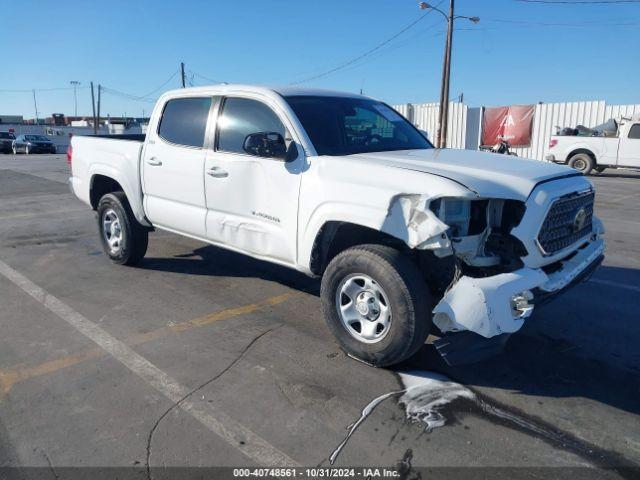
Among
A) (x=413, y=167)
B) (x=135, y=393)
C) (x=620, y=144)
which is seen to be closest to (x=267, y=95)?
(x=413, y=167)

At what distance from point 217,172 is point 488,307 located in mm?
2743

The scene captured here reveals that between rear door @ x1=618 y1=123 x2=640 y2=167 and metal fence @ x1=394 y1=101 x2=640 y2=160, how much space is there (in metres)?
2.86

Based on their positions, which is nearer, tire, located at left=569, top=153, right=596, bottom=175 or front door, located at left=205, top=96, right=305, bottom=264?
front door, located at left=205, top=96, right=305, bottom=264

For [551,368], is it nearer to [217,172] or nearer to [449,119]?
[217,172]

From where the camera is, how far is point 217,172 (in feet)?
15.5

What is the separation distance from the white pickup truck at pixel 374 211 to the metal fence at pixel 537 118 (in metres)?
19.7

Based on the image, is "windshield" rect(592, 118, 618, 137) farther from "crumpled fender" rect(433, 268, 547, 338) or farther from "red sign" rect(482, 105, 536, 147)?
"crumpled fender" rect(433, 268, 547, 338)

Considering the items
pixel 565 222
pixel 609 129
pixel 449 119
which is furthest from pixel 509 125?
pixel 565 222

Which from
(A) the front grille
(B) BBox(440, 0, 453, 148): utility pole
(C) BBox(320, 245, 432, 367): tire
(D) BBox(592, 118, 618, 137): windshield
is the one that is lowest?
(C) BBox(320, 245, 432, 367): tire

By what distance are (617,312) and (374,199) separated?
293 cm

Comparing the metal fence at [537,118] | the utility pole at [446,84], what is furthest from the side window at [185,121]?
the utility pole at [446,84]

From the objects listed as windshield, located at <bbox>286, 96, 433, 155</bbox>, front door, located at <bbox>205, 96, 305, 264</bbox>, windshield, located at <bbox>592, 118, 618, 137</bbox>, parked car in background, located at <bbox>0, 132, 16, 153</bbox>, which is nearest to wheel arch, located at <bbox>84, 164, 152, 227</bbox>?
front door, located at <bbox>205, 96, 305, 264</bbox>

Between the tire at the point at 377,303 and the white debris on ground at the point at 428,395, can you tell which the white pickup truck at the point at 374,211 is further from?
the white debris on ground at the point at 428,395

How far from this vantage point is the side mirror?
4.06m
